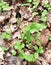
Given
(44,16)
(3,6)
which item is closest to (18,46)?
(44,16)

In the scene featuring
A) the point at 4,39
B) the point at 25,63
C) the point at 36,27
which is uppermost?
the point at 36,27

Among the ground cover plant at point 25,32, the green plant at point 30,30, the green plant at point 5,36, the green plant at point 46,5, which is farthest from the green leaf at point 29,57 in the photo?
the green plant at point 46,5

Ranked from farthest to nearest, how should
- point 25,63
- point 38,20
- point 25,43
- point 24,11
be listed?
1. point 24,11
2. point 38,20
3. point 25,43
4. point 25,63

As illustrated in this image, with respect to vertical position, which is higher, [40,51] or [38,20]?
[38,20]

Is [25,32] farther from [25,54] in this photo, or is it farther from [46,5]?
[46,5]

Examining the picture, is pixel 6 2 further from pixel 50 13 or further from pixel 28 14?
pixel 50 13

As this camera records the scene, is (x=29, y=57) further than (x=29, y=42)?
No

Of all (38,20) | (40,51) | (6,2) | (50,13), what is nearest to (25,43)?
(40,51)

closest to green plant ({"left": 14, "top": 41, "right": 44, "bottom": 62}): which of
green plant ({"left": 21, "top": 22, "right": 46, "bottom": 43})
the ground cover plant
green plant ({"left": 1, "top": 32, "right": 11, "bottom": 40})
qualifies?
the ground cover plant

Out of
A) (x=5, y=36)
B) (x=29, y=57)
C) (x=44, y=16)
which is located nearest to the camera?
(x=29, y=57)
